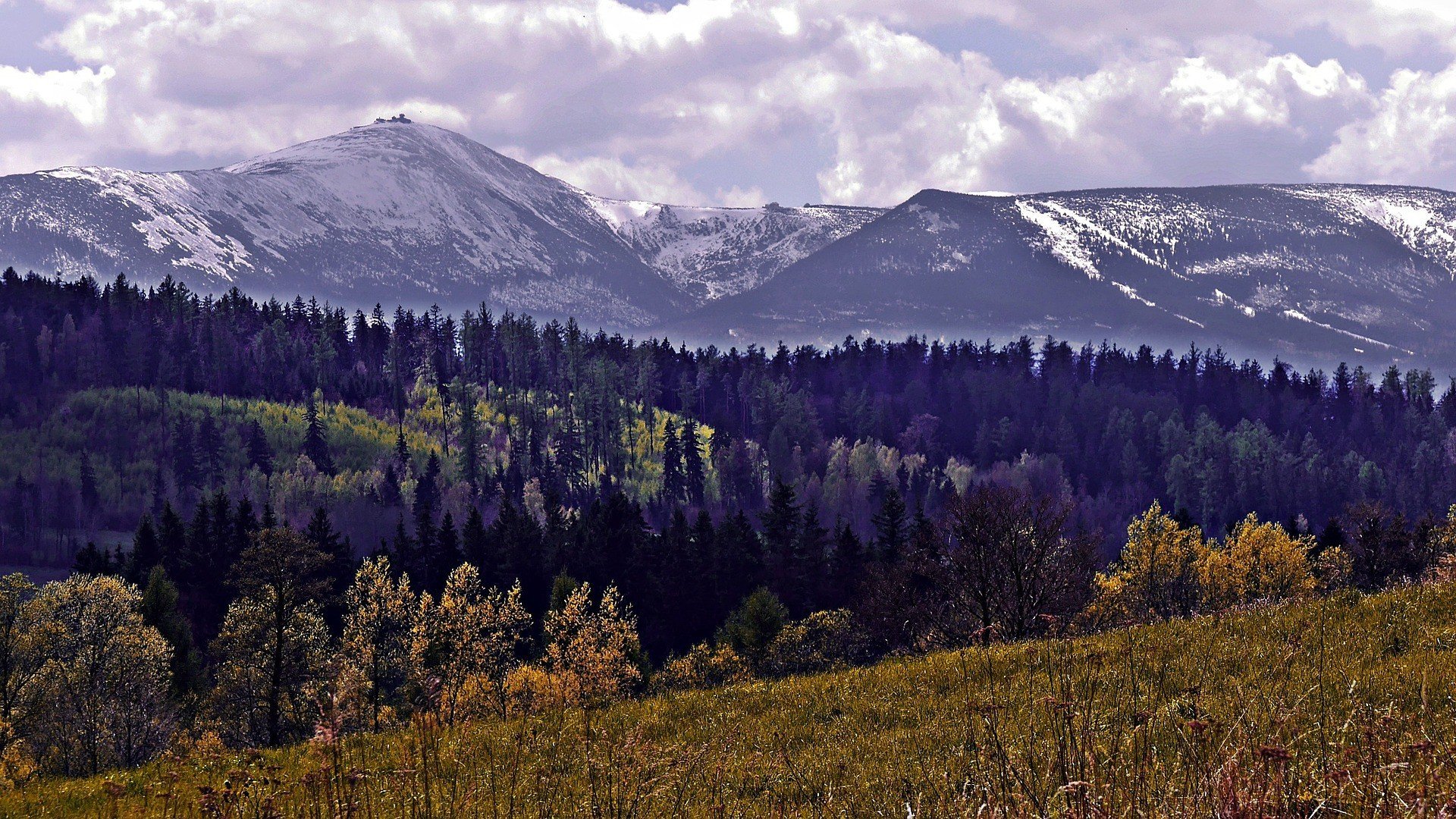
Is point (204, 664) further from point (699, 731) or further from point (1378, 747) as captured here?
point (1378, 747)

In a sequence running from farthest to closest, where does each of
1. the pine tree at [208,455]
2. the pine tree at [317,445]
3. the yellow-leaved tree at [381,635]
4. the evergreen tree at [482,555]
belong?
the pine tree at [317,445] < the pine tree at [208,455] < the evergreen tree at [482,555] < the yellow-leaved tree at [381,635]

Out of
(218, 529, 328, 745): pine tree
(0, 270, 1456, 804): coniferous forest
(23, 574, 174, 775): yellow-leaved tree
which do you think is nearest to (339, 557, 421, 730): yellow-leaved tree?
(0, 270, 1456, 804): coniferous forest

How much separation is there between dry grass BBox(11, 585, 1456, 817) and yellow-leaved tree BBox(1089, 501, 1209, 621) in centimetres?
6150

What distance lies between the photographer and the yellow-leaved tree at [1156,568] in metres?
73.9

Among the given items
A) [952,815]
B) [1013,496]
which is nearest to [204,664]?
[1013,496]

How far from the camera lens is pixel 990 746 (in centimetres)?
927

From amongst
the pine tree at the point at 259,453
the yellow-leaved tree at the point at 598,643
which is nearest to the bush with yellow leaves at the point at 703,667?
the yellow-leaved tree at the point at 598,643

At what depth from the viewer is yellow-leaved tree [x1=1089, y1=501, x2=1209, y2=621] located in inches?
2909

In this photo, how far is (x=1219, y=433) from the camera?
648 feet

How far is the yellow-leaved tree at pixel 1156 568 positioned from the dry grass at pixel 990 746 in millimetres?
61499

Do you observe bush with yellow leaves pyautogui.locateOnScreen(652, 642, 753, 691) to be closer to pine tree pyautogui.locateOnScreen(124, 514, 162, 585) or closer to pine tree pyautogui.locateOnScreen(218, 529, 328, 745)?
pine tree pyautogui.locateOnScreen(218, 529, 328, 745)

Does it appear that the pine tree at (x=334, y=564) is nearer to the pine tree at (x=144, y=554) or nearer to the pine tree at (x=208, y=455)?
the pine tree at (x=144, y=554)

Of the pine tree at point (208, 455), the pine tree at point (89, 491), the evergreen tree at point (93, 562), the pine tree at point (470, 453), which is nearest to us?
the evergreen tree at point (93, 562)

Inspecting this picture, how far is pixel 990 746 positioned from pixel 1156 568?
75.6 metres
